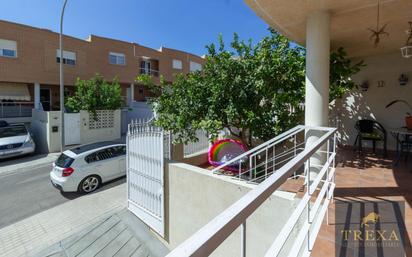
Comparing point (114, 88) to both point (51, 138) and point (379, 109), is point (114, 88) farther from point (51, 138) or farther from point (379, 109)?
point (379, 109)

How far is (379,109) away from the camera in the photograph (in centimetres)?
715

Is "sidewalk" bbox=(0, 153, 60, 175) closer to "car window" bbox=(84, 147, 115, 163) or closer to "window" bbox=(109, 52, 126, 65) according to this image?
"car window" bbox=(84, 147, 115, 163)

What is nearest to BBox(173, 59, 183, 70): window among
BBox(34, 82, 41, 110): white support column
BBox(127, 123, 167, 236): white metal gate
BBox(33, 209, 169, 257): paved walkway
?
BBox(34, 82, 41, 110): white support column

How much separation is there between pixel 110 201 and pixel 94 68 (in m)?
14.8

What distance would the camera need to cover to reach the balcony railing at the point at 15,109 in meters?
15.6

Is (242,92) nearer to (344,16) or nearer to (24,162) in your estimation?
(344,16)

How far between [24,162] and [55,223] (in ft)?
23.3

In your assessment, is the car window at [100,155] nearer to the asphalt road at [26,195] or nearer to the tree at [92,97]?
the asphalt road at [26,195]

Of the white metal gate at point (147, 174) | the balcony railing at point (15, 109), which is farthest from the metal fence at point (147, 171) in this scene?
the balcony railing at point (15, 109)

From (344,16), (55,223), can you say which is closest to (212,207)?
(344,16)

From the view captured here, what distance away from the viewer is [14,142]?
41.0 feet

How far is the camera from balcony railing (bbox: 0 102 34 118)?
15641 millimetres

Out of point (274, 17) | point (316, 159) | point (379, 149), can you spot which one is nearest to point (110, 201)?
point (316, 159)

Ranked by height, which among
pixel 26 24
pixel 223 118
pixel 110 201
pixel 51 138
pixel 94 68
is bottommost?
pixel 110 201
